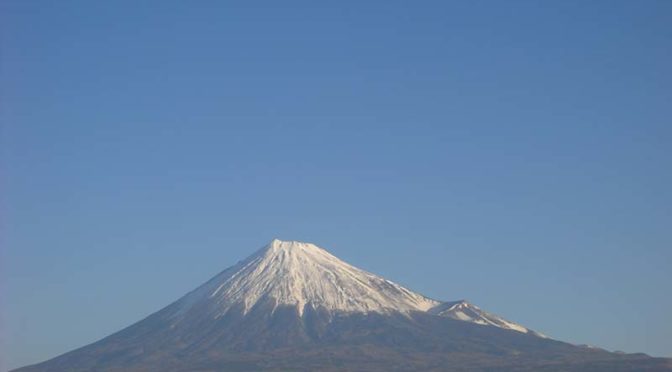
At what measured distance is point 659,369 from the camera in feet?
650

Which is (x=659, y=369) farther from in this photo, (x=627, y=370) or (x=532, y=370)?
(x=532, y=370)

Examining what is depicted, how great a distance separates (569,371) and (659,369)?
14181mm

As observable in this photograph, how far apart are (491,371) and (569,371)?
12.3 metres

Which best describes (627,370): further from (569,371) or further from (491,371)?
(491,371)

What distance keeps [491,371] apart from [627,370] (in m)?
21.4

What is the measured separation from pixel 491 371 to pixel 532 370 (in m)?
6.49

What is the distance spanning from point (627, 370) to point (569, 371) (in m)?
9.17

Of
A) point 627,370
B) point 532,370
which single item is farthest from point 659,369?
point 532,370

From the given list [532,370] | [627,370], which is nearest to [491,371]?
[532,370]

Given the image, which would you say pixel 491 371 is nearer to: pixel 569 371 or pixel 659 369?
pixel 569 371

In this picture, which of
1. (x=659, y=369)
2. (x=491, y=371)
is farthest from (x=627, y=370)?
(x=491, y=371)

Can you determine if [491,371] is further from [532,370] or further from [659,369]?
[659,369]

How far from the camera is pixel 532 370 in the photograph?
198500mm
